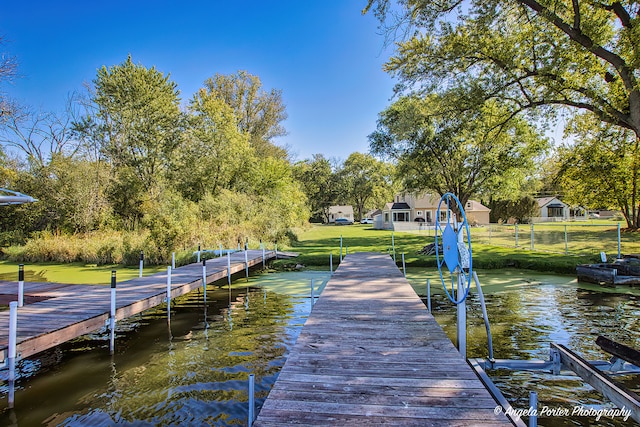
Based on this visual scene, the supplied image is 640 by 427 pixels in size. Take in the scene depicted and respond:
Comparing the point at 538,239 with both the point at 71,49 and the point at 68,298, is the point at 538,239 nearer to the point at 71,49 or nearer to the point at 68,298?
the point at 68,298

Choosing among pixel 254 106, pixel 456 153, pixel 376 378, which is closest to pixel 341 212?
pixel 254 106

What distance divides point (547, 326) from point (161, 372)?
275 inches

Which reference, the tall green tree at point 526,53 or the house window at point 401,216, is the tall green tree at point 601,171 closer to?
the tall green tree at point 526,53

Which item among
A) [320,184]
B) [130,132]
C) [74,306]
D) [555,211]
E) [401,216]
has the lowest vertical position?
[74,306]

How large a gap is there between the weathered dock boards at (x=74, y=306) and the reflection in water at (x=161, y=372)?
1.93ft

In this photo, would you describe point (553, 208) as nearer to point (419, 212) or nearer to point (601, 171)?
point (419, 212)

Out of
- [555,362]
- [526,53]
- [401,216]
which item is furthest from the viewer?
[401,216]

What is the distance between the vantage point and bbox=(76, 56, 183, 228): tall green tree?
79.4 ft

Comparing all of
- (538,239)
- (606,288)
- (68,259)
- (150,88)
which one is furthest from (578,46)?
(150,88)

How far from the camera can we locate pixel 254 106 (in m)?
35.9

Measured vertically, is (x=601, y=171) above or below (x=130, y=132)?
below

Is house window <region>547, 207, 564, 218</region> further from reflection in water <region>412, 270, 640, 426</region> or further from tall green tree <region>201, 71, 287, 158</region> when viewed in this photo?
reflection in water <region>412, 270, 640, 426</region>

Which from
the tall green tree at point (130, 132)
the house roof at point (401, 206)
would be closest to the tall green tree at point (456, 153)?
the tall green tree at point (130, 132)

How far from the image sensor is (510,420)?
8.38 ft
